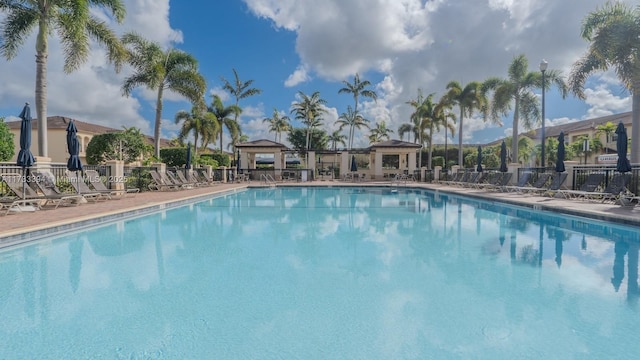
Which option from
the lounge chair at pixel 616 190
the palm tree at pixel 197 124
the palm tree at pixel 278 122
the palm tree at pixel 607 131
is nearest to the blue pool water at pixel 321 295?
the lounge chair at pixel 616 190

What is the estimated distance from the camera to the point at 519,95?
2250cm

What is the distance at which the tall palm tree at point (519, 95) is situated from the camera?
861 inches

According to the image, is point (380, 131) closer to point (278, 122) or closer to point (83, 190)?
point (278, 122)

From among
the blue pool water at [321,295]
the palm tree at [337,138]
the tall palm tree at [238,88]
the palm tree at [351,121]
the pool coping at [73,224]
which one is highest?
the tall palm tree at [238,88]

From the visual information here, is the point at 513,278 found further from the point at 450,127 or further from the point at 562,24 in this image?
the point at 450,127

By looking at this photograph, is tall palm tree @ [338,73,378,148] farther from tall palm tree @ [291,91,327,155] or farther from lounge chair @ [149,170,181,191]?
lounge chair @ [149,170,181,191]

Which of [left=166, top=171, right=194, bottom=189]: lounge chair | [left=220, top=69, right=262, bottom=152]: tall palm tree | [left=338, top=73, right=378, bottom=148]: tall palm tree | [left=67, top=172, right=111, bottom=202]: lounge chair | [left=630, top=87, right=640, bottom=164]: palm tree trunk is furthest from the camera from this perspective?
[left=338, top=73, right=378, bottom=148]: tall palm tree

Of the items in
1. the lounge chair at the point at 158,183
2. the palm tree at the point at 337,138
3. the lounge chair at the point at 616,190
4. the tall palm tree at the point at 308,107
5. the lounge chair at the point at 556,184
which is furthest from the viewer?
the palm tree at the point at 337,138

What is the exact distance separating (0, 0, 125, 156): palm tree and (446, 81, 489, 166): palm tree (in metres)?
22.7

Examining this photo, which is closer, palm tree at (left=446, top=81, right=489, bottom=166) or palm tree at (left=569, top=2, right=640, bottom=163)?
palm tree at (left=569, top=2, right=640, bottom=163)

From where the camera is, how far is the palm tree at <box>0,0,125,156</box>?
1219 centimetres

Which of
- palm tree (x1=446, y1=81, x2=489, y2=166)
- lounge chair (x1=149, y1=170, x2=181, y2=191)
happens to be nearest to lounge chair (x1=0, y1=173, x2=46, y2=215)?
lounge chair (x1=149, y1=170, x2=181, y2=191)

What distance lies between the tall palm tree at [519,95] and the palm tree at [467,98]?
2.65 meters

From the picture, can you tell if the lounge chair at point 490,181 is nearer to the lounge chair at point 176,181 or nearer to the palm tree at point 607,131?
the lounge chair at point 176,181
